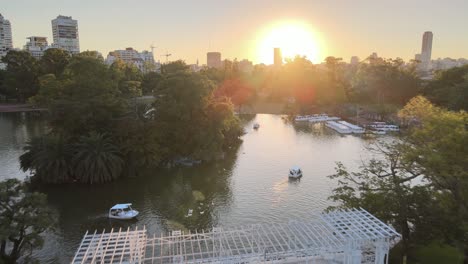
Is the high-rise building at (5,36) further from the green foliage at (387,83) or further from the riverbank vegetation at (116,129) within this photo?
the green foliage at (387,83)

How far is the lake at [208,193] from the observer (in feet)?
69.7

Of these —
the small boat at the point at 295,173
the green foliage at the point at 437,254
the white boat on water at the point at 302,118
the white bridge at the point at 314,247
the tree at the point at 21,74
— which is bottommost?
the green foliage at the point at 437,254

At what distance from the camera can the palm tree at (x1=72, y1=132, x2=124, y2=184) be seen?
1094 inches

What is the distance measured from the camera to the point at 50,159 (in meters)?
27.5

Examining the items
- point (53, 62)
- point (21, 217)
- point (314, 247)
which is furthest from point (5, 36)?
point (314, 247)

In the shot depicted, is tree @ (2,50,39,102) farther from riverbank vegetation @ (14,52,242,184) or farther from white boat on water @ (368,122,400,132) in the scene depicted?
white boat on water @ (368,122,400,132)

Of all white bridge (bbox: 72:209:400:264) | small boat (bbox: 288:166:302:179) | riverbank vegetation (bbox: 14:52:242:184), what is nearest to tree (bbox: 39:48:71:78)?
riverbank vegetation (bbox: 14:52:242:184)

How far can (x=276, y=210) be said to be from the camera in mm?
22938

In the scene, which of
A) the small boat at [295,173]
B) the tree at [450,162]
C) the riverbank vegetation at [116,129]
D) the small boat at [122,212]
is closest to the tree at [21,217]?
the small boat at [122,212]

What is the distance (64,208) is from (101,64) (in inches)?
620

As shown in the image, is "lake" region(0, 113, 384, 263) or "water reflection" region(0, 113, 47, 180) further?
"water reflection" region(0, 113, 47, 180)

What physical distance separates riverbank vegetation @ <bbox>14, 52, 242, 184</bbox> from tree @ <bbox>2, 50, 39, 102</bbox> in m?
48.4

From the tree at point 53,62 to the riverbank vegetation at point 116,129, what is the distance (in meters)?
44.6

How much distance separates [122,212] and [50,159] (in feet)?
33.2
